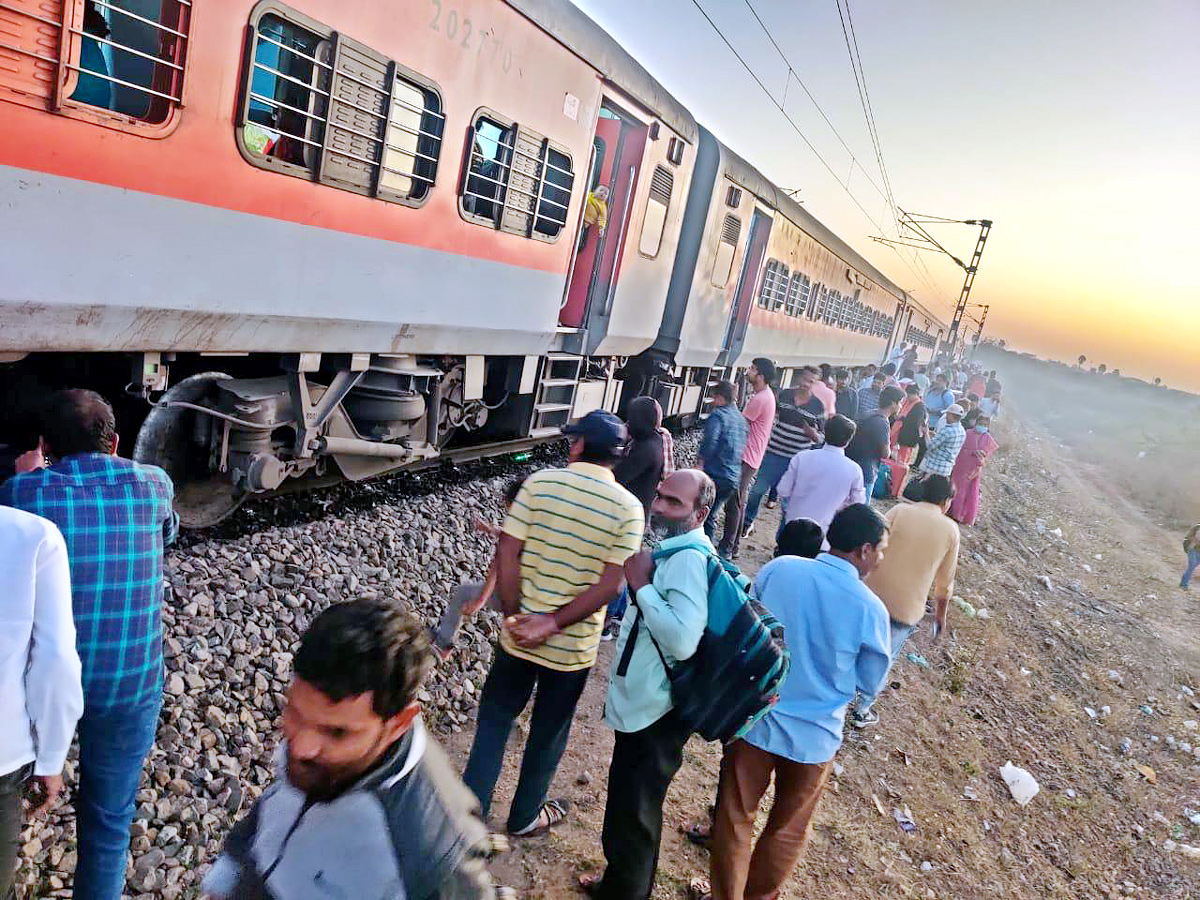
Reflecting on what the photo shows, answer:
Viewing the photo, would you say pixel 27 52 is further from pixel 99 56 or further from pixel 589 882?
pixel 589 882

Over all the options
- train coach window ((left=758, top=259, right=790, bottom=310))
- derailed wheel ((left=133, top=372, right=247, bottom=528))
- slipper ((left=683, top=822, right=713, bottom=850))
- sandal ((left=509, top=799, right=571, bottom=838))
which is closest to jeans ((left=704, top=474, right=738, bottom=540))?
slipper ((left=683, top=822, right=713, bottom=850))

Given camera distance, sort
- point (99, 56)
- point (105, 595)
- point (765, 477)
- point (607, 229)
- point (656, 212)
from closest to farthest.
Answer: point (105, 595)
point (99, 56)
point (765, 477)
point (607, 229)
point (656, 212)

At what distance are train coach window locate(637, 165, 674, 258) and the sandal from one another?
656cm

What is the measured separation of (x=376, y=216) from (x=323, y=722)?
4245 mm

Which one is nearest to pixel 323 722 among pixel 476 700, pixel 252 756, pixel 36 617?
pixel 36 617

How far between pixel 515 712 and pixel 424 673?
188 cm

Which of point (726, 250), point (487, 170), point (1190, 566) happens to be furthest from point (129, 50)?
point (1190, 566)

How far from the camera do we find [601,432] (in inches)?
122

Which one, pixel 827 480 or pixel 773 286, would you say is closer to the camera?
pixel 827 480

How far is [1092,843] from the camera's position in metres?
5.47

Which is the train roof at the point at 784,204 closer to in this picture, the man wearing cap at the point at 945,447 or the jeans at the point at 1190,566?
the man wearing cap at the point at 945,447

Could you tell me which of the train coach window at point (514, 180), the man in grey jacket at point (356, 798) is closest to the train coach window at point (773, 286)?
the train coach window at point (514, 180)

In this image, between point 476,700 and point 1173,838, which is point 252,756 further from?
point 1173,838

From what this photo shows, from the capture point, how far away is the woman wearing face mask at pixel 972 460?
11.2m
